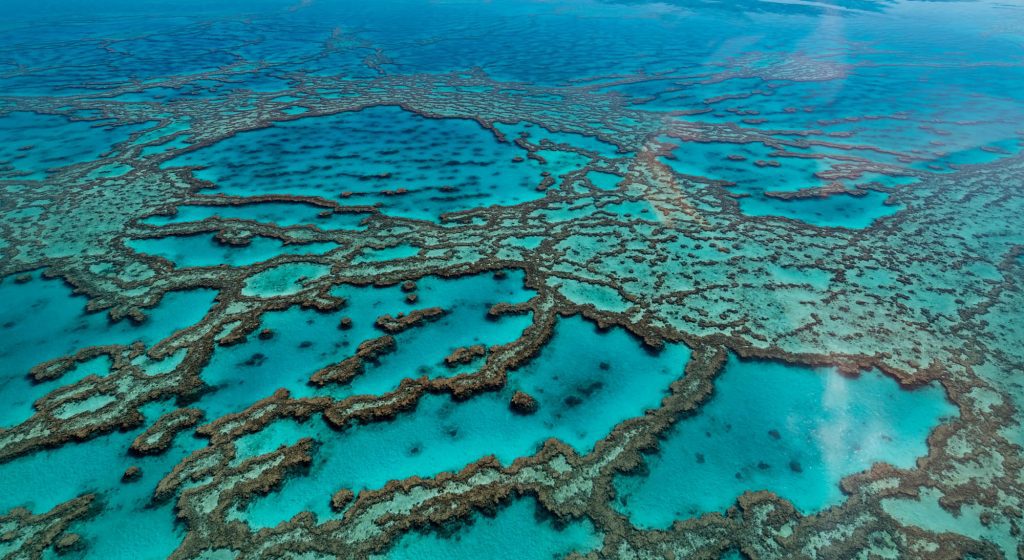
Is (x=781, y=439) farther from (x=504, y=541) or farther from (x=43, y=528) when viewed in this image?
(x=43, y=528)

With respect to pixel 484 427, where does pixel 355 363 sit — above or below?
above

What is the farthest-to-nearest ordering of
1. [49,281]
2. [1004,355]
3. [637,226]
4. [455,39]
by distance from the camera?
[455,39], [637,226], [49,281], [1004,355]

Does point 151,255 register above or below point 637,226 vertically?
below

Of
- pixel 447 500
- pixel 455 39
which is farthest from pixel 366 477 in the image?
pixel 455 39

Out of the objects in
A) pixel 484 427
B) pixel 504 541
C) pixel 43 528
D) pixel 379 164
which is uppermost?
pixel 379 164

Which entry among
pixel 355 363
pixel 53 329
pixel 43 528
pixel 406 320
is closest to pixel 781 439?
pixel 406 320

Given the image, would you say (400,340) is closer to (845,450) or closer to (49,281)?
(845,450)

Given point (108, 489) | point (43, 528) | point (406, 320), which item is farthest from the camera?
point (406, 320)

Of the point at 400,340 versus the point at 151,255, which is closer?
the point at 400,340

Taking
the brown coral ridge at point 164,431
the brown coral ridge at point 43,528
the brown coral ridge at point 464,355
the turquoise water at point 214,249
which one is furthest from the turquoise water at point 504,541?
the turquoise water at point 214,249
